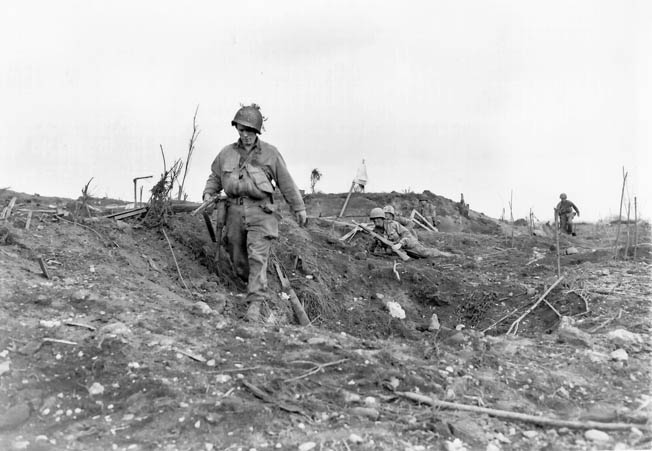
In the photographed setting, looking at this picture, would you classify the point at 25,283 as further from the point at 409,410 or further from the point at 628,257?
the point at 628,257

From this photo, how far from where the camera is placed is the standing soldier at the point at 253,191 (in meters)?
5.60

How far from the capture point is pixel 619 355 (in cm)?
433

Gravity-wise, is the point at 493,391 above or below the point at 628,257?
below

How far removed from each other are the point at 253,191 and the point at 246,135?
540mm

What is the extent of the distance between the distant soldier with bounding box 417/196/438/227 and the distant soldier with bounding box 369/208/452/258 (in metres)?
9.73

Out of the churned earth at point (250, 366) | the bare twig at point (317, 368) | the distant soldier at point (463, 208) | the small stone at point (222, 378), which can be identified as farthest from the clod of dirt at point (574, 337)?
the distant soldier at point (463, 208)

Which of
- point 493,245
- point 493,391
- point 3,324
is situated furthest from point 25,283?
point 493,245

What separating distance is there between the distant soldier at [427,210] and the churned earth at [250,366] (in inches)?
582

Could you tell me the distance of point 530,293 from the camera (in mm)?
7340

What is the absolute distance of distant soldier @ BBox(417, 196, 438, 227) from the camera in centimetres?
2152

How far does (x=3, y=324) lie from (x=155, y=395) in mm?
1426

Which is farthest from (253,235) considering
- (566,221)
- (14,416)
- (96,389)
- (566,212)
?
(566,221)

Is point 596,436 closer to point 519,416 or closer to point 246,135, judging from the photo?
point 519,416

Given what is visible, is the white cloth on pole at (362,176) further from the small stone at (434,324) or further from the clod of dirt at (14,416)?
the clod of dirt at (14,416)
